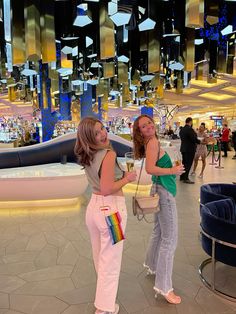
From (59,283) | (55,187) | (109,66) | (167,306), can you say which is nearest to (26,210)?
(55,187)

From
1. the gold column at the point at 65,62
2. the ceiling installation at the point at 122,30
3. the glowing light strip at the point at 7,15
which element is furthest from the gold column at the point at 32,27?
the gold column at the point at 65,62

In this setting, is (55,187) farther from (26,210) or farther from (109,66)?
(109,66)

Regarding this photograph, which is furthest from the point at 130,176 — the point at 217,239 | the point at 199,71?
the point at 199,71

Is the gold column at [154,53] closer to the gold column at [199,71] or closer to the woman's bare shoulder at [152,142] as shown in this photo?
the woman's bare shoulder at [152,142]

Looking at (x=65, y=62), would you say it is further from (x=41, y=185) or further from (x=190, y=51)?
(x=190, y=51)

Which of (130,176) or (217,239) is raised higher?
(130,176)

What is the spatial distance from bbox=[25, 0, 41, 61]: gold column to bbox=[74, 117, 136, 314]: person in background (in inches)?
31.5

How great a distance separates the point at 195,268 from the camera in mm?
3049

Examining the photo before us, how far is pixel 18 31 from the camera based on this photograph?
2383 millimetres

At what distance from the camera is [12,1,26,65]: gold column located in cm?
234

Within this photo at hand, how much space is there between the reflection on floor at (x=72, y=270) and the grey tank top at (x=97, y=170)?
3.61 ft

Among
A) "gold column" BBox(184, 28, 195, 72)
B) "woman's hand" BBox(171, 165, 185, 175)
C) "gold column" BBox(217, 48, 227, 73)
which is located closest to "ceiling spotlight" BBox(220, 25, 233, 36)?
"gold column" BBox(217, 48, 227, 73)

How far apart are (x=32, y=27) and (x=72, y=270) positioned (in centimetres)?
228

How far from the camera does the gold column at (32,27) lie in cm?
227
